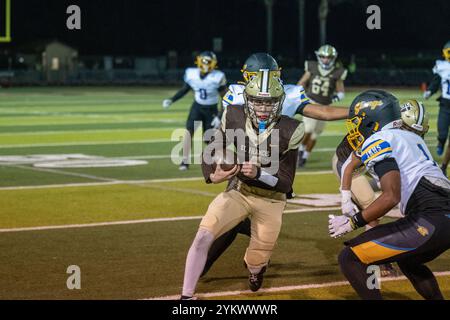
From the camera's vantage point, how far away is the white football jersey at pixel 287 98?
7.81 m

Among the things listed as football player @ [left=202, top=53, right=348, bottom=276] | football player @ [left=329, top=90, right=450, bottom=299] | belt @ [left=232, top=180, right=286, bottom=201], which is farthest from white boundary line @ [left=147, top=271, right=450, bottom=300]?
football player @ [left=329, top=90, right=450, bottom=299]

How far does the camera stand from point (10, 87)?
43.9 metres

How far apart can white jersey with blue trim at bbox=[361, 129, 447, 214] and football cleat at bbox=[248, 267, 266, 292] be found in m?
1.33

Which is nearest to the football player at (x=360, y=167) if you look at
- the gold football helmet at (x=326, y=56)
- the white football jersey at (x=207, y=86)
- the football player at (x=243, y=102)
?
the football player at (x=243, y=102)

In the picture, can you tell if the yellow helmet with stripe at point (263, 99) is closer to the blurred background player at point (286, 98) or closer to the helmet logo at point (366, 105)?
the helmet logo at point (366, 105)

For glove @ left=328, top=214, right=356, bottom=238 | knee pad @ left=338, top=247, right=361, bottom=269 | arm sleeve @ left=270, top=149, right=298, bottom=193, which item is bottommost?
knee pad @ left=338, top=247, right=361, bottom=269

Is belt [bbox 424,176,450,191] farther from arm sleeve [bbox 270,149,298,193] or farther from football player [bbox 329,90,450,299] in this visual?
arm sleeve [bbox 270,149,298,193]

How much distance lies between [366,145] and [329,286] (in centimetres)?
164

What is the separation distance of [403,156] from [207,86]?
9.29 metres

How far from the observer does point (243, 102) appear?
762 centimetres

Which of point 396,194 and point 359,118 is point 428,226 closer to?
point 396,194

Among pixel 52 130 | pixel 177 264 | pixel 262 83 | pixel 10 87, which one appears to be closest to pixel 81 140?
pixel 52 130

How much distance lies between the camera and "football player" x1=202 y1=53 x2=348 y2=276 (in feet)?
23.2

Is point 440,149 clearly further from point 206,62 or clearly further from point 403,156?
point 403,156
